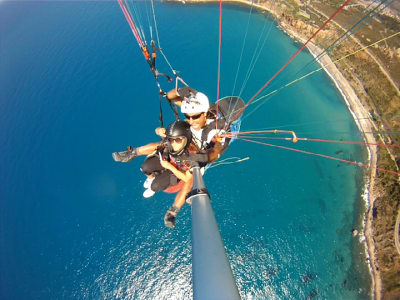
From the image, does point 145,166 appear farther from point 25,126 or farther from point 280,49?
point 280,49

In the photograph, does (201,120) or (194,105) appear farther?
(201,120)

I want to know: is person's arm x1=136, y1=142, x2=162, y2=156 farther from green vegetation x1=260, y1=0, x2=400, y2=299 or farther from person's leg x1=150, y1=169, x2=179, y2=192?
green vegetation x1=260, y1=0, x2=400, y2=299

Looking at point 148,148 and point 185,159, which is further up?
point 148,148

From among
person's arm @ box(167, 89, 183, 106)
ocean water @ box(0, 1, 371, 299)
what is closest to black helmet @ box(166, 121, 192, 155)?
person's arm @ box(167, 89, 183, 106)

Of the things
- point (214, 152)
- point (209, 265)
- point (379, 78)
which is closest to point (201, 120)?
point (214, 152)

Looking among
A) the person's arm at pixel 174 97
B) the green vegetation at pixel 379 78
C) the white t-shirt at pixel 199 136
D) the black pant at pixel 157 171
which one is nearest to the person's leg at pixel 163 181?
the black pant at pixel 157 171

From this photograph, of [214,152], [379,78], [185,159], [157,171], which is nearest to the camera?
[185,159]

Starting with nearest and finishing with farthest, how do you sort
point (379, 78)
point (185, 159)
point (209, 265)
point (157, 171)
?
point (209, 265) < point (185, 159) < point (157, 171) < point (379, 78)

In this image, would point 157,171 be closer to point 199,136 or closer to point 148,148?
point 148,148
